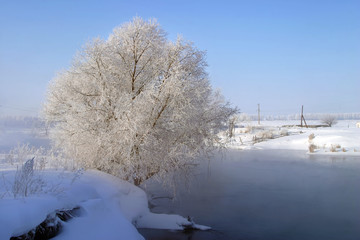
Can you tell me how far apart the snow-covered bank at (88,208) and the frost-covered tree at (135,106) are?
968 mm

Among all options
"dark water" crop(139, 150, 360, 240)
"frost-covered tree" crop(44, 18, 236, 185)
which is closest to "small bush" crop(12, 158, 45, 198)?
"frost-covered tree" crop(44, 18, 236, 185)

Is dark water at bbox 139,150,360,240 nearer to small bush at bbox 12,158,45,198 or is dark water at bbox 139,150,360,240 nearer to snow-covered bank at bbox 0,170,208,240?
snow-covered bank at bbox 0,170,208,240

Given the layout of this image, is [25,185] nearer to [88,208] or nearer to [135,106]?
[88,208]

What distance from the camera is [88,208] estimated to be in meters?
5.97

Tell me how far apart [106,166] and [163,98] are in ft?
9.44

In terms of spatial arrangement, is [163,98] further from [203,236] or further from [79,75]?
[203,236]

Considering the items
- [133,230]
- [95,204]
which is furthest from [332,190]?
[95,204]

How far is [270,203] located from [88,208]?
23.3ft

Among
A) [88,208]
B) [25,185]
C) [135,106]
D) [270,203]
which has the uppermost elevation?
[135,106]

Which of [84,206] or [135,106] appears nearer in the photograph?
[84,206]

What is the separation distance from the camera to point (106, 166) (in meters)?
9.08

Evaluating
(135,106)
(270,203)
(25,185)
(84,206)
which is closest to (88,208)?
(84,206)

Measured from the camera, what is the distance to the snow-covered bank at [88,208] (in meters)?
4.14

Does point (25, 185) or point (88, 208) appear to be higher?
point (25, 185)
